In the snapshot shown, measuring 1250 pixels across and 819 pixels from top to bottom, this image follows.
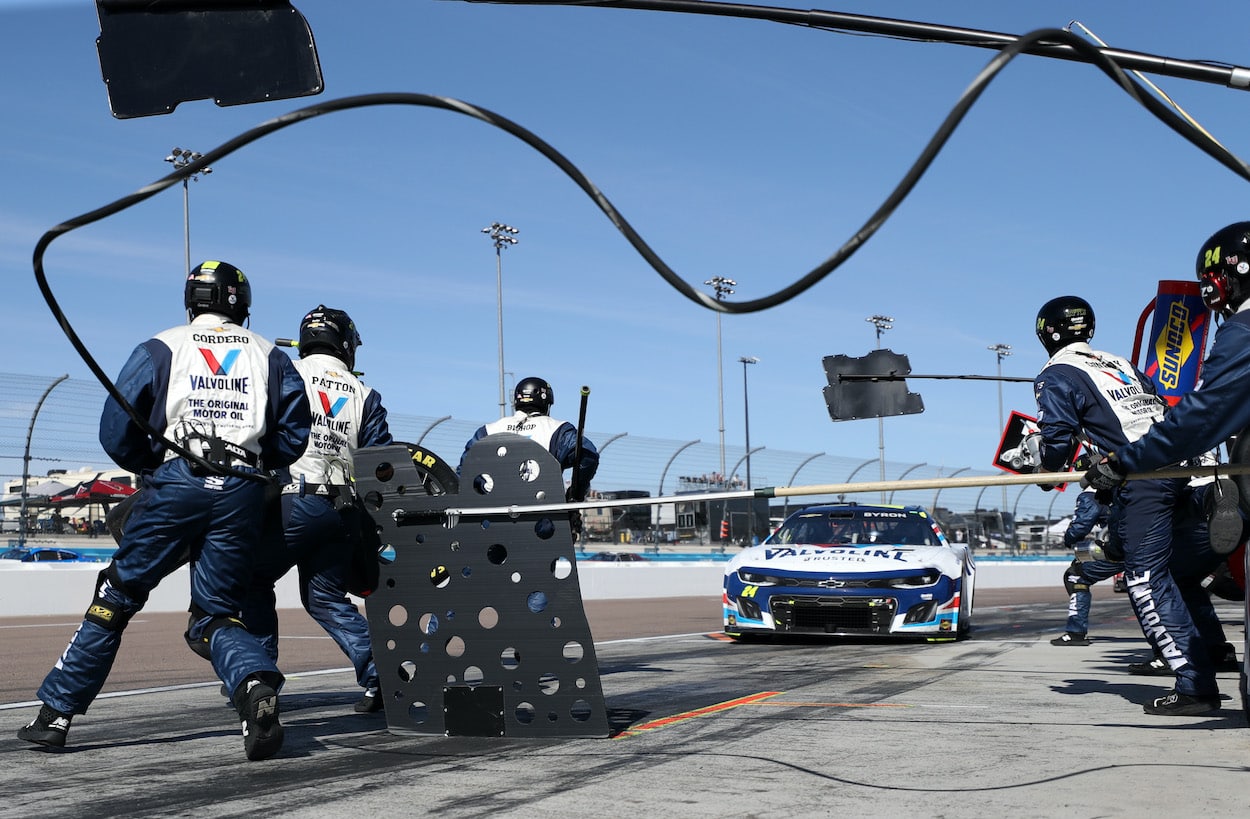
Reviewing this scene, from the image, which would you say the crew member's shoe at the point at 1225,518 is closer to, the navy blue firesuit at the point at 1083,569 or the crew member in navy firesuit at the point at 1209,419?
the crew member in navy firesuit at the point at 1209,419

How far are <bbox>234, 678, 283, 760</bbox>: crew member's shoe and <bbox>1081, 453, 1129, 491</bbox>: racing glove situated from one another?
3.08 meters

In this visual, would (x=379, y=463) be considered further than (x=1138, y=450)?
Yes

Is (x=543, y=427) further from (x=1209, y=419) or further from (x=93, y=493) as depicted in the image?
(x=93, y=493)

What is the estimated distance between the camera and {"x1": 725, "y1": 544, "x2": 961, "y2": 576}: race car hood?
9.98 m

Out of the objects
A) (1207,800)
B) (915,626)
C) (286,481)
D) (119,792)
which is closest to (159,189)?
(119,792)

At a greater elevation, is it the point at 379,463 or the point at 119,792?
the point at 379,463

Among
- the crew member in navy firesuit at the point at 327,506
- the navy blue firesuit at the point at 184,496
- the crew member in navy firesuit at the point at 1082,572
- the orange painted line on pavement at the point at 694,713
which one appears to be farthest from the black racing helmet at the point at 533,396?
the crew member in navy firesuit at the point at 1082,572

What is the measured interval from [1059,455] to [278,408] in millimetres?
3699

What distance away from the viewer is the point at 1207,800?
11.8 feet

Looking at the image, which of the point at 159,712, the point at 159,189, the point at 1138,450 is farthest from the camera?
the point at 159,712

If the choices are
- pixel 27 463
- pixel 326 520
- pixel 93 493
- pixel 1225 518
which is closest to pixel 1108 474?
pixel 1225 518

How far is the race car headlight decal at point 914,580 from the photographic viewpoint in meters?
9.87

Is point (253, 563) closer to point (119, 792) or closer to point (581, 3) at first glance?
point (119, 792)

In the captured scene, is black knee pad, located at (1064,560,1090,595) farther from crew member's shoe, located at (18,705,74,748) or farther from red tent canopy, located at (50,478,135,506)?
red tent canopy, located at (50,478,135,506)
